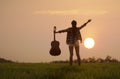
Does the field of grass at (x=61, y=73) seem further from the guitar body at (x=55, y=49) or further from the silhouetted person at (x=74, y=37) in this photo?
the guitar body at (x=55, y=49)

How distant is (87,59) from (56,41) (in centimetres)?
939

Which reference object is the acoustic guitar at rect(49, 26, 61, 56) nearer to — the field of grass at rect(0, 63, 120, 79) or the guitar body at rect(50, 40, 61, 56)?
the guitar body at rect(50, 40, 61, 56)

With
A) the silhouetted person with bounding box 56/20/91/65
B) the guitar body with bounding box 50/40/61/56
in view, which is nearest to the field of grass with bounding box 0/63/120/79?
the silhouetted person with bounding box 56/20/91/65

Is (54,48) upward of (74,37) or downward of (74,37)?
downward

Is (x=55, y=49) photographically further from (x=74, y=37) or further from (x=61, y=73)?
(x=61, y=73)

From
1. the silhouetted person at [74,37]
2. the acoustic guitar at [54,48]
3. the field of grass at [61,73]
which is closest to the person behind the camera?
the field of grass at [61,73]

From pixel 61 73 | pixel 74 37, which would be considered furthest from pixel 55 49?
pixel 61 73

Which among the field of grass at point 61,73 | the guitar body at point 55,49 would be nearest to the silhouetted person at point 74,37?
the guitar body at point 55,49

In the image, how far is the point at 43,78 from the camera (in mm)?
11227

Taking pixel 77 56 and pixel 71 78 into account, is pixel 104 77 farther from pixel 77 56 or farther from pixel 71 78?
pixel 77 56

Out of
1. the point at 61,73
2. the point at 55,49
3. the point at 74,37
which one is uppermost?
the point at 74,37

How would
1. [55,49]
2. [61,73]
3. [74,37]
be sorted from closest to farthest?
[61,73], [74,37], [55,49]

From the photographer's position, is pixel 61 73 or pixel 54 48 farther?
pixel 54 48

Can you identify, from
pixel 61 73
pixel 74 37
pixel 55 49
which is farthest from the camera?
pixel 55 49
